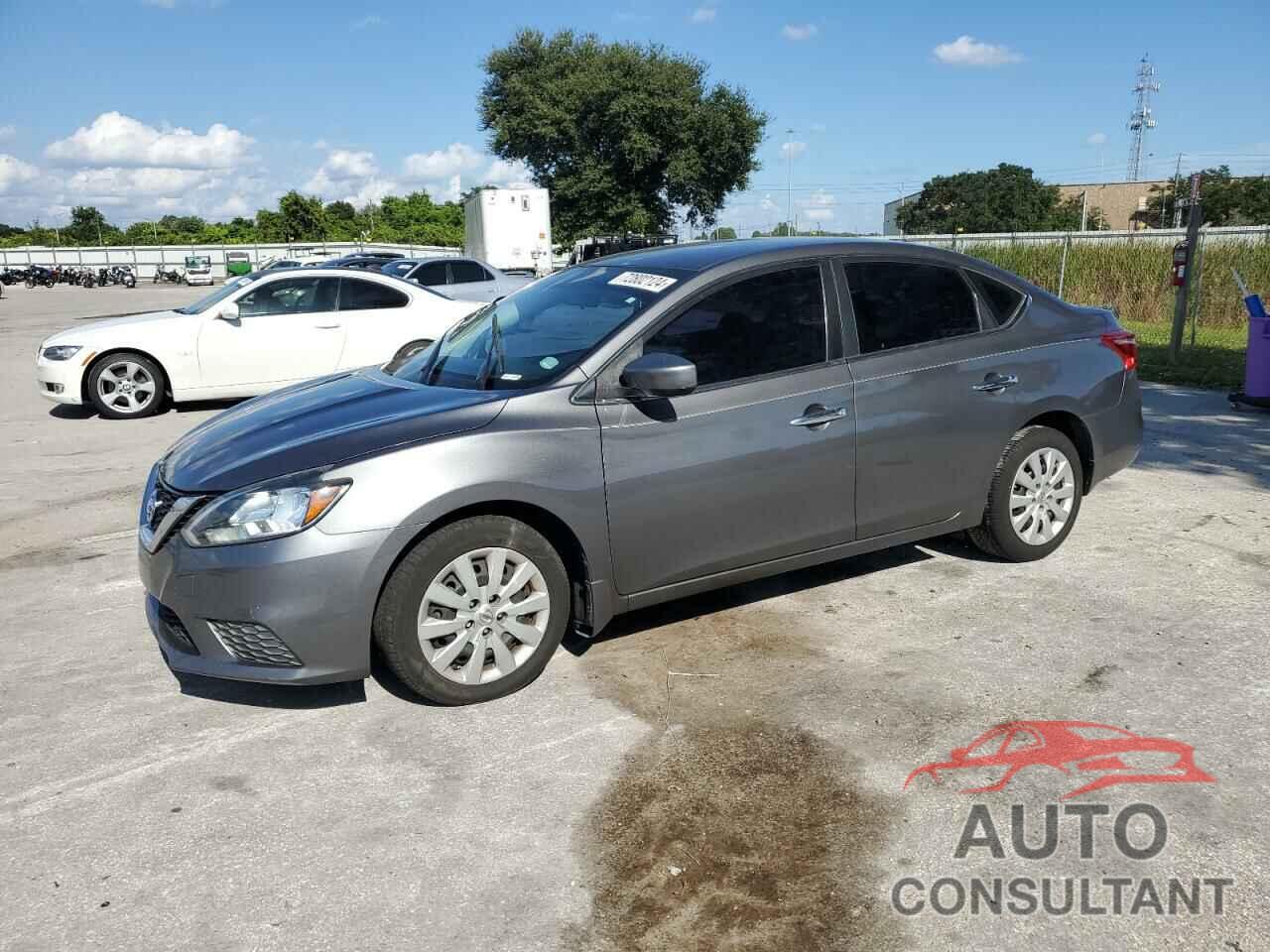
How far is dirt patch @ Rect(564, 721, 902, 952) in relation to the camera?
108 inches

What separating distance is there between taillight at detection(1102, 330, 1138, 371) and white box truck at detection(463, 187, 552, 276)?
27.8 metres

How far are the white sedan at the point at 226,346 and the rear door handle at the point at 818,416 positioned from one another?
7123 mm

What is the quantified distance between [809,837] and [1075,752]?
3.60 ft

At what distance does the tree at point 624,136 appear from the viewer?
146 feet

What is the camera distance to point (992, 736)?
371cm

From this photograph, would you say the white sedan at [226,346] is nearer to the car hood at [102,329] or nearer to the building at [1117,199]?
the car hood at [102,329]

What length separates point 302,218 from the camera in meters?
87.9

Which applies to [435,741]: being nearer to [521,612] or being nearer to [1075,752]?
[521,612]

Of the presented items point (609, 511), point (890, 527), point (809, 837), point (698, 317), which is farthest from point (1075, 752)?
point (698, 317)

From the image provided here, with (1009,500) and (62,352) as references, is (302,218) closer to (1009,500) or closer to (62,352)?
(62,352)

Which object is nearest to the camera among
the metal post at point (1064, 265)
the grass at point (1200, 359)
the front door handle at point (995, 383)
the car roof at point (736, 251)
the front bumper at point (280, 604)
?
the front bumper at point (280, 604)

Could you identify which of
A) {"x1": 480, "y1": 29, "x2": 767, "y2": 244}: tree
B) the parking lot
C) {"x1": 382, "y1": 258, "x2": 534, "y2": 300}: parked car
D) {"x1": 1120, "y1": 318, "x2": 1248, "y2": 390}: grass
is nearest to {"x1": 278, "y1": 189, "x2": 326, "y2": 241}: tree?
{"x1": 480, "y1": 29, "x2": 767, "y2": 244}: tree

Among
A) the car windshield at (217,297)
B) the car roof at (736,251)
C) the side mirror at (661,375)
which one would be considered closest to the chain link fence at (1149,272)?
the car roof at (736,251)

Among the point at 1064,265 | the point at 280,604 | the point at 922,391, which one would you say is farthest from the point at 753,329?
the point at 1064,265
